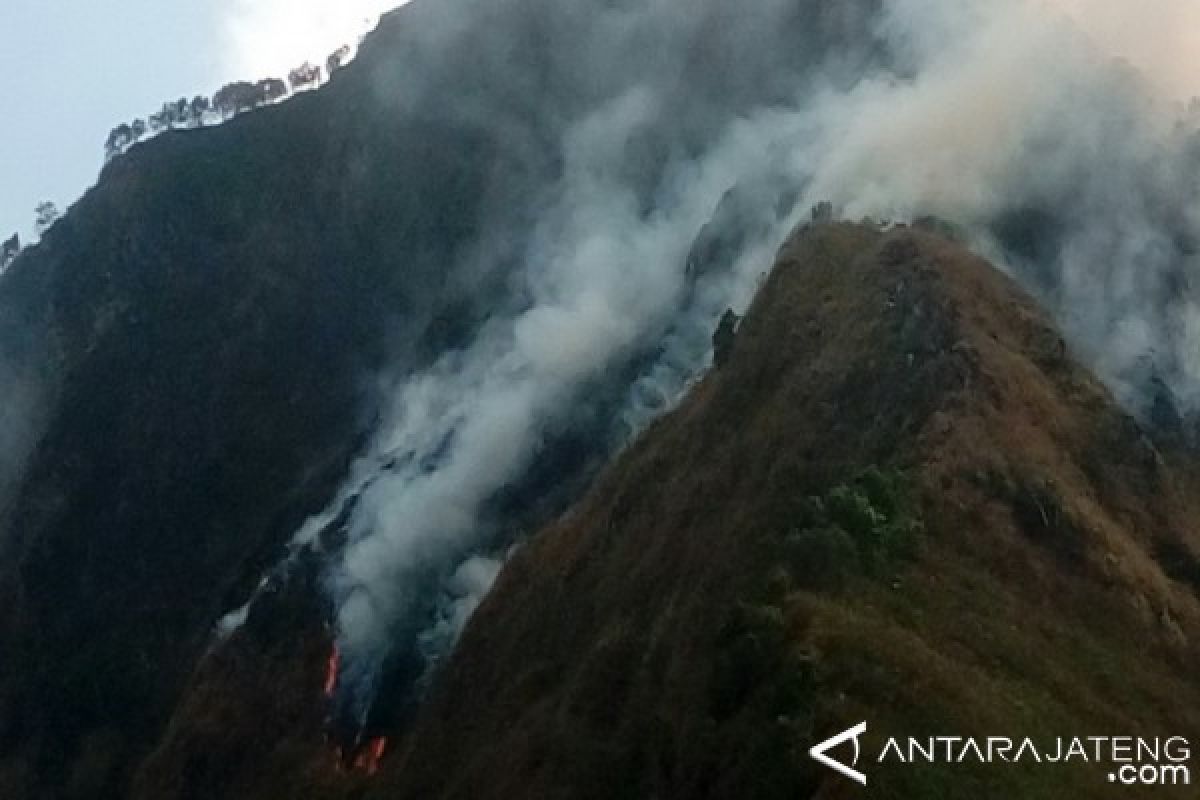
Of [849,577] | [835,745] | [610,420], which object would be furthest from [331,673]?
[835,745]

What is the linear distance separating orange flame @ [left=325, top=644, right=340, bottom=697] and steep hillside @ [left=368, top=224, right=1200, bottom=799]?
23.5m

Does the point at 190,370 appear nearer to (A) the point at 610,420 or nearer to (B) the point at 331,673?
(B) the point at 331,673

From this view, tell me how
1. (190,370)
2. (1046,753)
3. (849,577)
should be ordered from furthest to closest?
(190,370) → (849,577) → (1046,753)

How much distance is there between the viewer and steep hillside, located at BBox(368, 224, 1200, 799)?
48.6m

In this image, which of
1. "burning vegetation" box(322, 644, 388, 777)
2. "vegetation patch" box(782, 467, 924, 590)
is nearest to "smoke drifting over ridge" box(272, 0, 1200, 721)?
"burning vegetation" box(322, 644, 388, 777)

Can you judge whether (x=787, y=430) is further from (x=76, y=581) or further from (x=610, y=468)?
(x=76, y=581)

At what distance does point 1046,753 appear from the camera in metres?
46.1

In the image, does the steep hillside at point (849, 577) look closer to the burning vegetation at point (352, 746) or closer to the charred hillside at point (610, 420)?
the charred hillside at point (610, 420)

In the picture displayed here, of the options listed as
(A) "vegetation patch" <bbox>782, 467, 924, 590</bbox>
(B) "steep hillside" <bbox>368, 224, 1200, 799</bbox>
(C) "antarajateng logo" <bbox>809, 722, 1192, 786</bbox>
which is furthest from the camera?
(A) "vegetation patch" <bbox>782, 467, 924, 590</bbox>

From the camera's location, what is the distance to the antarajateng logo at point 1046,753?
43000 mm

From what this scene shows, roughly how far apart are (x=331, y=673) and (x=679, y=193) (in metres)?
61.2

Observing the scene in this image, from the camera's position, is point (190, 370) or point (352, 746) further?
point (190, 370)

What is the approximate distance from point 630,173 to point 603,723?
3990 inches

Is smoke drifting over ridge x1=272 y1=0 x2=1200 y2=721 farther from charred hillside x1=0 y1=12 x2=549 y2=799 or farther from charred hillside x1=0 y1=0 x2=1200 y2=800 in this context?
charred hillside x1=0 y1=12 x2=549 y2=799
